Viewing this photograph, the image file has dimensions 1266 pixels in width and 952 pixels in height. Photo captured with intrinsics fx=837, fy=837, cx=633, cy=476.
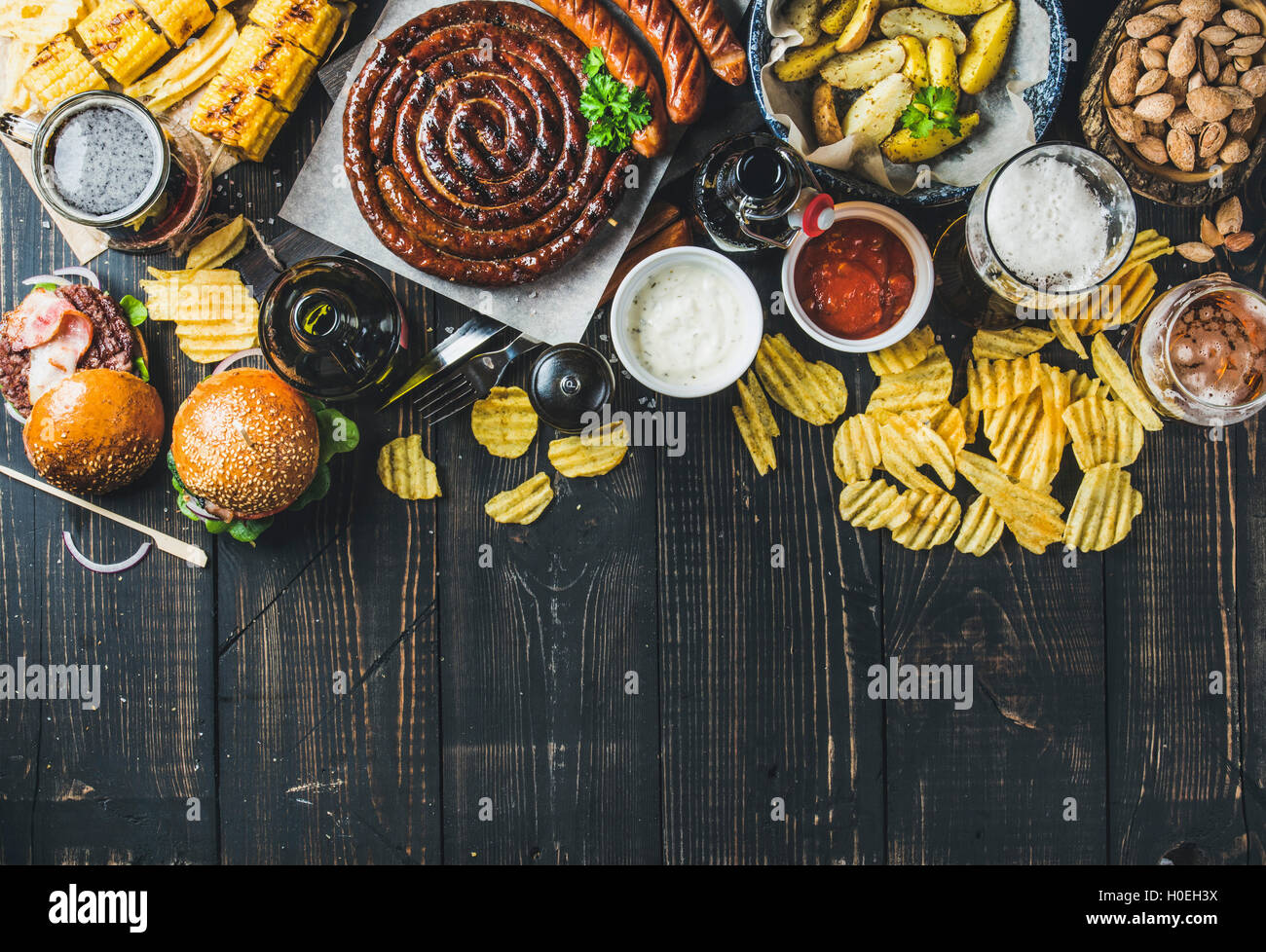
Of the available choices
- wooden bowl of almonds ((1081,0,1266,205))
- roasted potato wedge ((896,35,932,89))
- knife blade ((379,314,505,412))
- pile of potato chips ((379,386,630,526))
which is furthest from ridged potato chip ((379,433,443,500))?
wooden bowl of almonds ((1081,0,1266,205))

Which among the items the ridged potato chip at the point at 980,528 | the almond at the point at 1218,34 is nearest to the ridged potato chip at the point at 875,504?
the ridged potato chip at the point at 980,528

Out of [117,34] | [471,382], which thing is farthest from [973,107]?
[117,34]

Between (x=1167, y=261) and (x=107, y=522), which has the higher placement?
(x=1167, y=261)

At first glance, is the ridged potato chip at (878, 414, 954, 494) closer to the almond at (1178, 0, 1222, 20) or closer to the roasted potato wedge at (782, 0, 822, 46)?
the roasted potato wedge at (782, 0, 822, 46)

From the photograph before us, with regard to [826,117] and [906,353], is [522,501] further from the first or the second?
A: [826,117]
